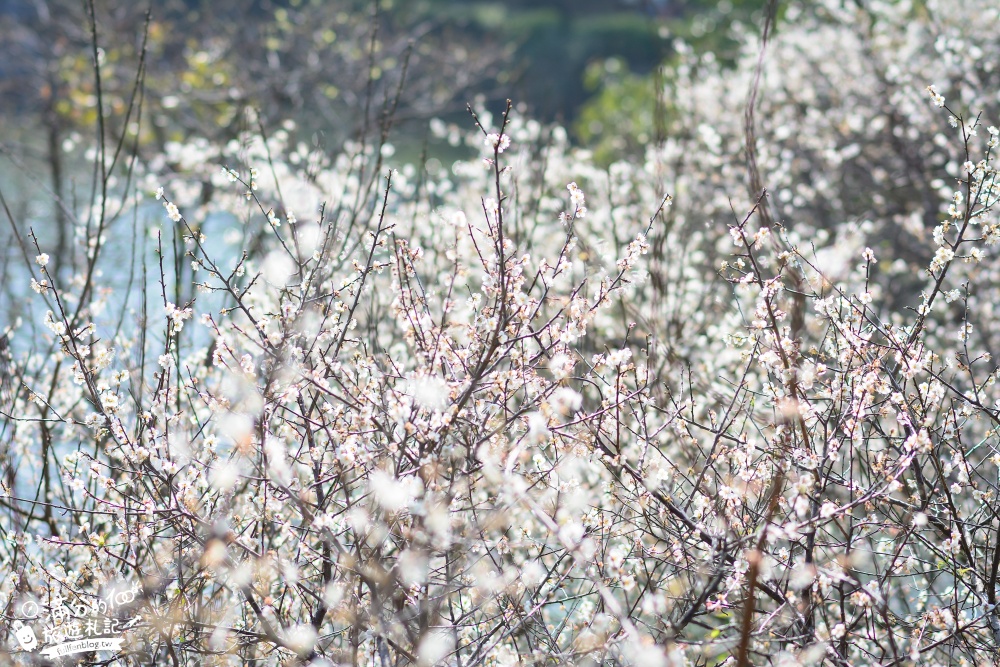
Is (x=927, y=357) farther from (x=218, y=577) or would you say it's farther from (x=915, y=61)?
(x=915, y=61)

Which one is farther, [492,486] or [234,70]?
[234,70]

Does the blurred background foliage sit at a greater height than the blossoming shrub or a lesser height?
greater

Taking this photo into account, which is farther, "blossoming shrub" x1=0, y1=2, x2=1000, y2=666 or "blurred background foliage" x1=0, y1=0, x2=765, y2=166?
"blurred background foliage" x1=0, y1=0, x2=765, y2=166

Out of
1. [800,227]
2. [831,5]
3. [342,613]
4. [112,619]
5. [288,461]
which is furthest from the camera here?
[831,5]

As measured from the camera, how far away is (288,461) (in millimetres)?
3631

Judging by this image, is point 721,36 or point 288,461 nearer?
point 288,461

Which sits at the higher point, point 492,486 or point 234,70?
point 234,70

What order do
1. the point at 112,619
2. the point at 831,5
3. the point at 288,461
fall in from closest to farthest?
the point at 112,619 → the point at 288,461 → the point at 831,5

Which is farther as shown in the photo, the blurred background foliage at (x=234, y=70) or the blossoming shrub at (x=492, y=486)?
the blurred background foliage at (x=234, y=70)

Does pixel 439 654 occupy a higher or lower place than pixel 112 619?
lower

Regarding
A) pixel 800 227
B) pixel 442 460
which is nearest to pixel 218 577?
pixel 442 460

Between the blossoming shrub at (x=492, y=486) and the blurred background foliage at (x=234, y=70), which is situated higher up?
the blurred background foliage at (x=234, y=70)

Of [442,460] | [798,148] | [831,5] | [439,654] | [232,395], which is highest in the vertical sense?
[831,5]

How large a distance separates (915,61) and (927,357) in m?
9.54
